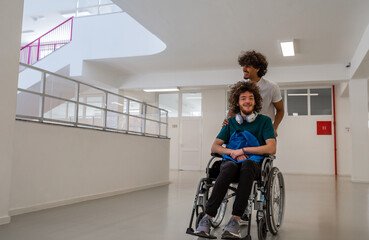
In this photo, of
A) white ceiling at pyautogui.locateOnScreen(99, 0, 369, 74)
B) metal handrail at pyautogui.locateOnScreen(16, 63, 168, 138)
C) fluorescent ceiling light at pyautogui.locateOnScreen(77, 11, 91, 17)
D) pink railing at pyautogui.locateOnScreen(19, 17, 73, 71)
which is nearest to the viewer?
metal handrail at pyautogui.locateOnScreen(16, 63, 168, 138)

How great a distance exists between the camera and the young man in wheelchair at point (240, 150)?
7.03 feet

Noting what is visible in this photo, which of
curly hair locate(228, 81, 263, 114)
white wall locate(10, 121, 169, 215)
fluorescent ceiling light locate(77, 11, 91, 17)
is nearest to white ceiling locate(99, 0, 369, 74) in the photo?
fluorescent ceiling light locate(77, 11, 91, 17)

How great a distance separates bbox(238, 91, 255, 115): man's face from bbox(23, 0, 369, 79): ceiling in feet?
10.9

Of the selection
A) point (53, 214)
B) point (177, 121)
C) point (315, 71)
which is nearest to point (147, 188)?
point (53, 214)

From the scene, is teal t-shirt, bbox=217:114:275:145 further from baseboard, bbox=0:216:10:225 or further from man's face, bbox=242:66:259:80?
baseboard, bbox=0:216:10:225

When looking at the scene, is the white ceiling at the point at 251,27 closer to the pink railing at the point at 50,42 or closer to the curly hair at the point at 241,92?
the pink railing at the point at 50,42

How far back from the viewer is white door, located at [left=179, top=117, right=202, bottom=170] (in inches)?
480

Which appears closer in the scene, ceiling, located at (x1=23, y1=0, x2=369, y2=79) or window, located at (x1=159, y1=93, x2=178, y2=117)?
ceiling, located at (x1=23, y1=0, x2=369, y2=79)

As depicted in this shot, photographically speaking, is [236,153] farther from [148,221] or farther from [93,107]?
[93,107]

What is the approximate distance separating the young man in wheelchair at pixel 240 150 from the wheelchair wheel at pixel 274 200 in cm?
13

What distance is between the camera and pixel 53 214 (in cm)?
337

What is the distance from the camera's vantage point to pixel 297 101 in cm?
1155

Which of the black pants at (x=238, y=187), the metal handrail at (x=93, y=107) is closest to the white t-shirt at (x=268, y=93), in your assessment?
the black pants at (x=238, y=187)

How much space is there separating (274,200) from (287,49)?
563 centimetres
